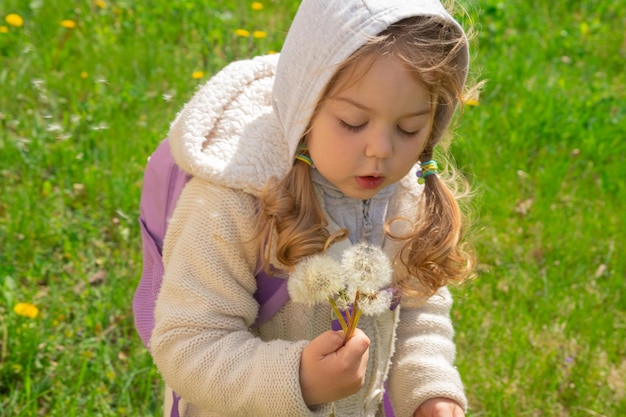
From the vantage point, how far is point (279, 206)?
177 centimetres

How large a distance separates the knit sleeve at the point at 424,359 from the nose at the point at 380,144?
24.6 inches

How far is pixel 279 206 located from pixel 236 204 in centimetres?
10

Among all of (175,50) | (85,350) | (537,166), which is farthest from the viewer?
(175,50)

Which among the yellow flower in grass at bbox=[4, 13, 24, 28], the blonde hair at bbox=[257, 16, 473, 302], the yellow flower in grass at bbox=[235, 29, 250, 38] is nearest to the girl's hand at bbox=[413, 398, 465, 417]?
the blonde hair at bbox=[257, 16, 473, 302]

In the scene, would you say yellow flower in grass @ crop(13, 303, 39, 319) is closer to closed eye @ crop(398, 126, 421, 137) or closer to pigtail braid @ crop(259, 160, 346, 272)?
pigtail braid @ crop(259, 160, 346, 272)

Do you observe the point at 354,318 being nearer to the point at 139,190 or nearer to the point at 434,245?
the point at 434,245

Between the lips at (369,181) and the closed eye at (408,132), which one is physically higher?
the closed eye at (408,132)

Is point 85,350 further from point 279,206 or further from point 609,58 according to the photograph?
point 609,58

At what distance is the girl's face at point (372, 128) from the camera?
1659mm

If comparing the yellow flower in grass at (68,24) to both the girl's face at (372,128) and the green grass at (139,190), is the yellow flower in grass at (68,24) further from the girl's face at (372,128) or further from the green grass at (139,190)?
the girl's face at (372,128)

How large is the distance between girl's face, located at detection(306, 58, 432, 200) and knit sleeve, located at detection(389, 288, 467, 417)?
51 centimetres

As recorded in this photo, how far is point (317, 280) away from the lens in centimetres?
158

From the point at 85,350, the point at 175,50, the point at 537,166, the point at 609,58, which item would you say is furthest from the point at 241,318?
the point at 609,58

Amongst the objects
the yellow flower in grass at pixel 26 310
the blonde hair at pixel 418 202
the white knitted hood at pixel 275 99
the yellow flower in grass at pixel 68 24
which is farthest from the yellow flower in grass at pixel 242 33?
the blonde hair at pixel 418 202
